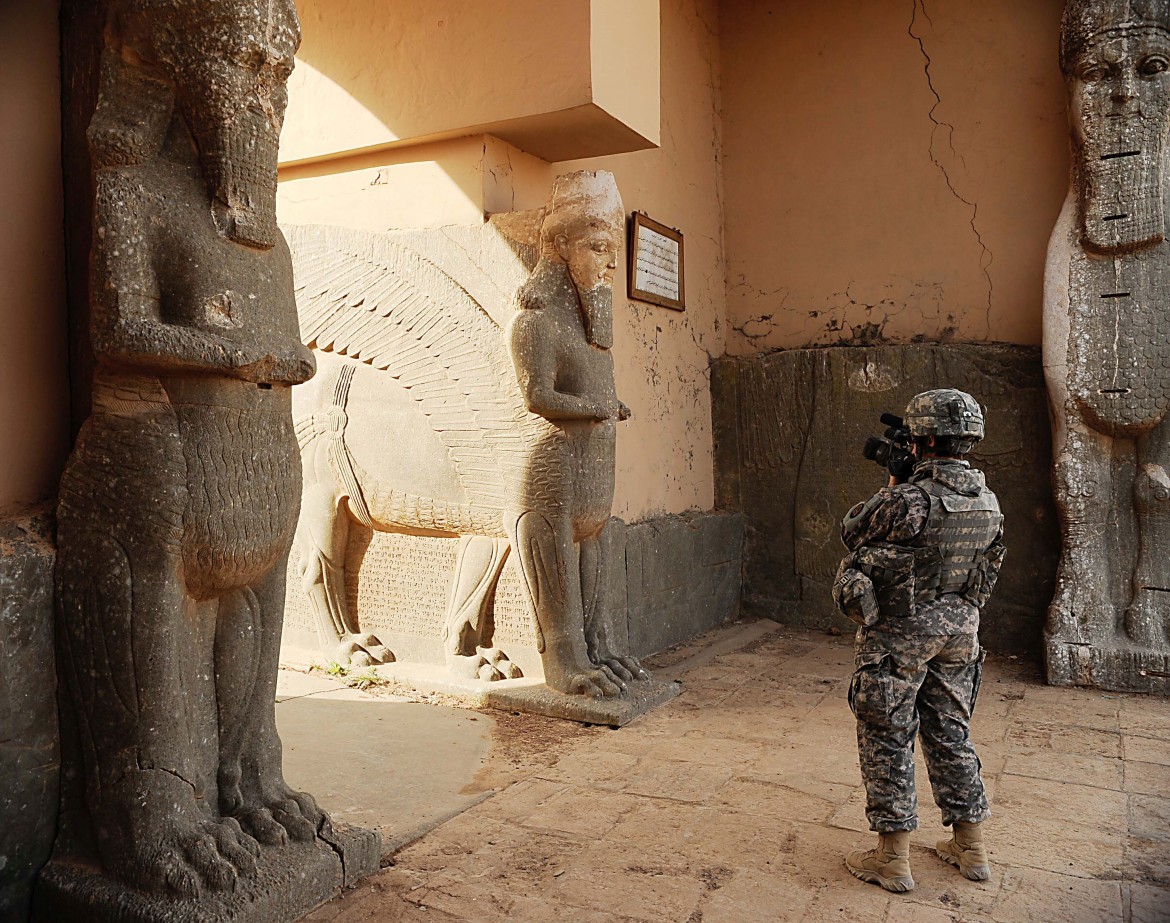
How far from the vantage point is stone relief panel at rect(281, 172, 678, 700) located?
4117mm

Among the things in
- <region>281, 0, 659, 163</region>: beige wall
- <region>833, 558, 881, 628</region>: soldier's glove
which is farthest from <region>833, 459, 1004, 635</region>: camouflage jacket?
<region>281, 0, 659, 163</region>: beige wall

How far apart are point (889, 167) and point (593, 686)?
12.7 ft

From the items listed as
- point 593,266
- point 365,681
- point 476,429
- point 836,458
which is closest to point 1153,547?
point 836,458

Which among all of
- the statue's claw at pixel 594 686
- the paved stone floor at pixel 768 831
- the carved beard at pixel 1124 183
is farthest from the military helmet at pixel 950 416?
the carved beard at pixel 1124 183

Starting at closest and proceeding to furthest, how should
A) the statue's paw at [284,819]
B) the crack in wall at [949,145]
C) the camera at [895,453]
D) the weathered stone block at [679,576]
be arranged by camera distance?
the statue's paw at [284,819]
the camera at [895,453]
the weathered stone block at [679,576]
the crack in wall at [949,145]

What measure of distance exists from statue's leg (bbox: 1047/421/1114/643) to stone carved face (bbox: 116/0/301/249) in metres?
4.11

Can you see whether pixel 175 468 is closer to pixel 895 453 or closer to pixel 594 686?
pixel 895 453

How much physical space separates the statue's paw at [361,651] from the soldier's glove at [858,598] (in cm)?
275

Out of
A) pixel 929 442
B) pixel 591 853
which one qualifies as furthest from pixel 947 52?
pixel 591 853

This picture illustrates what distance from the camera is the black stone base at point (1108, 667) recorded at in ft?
14.9

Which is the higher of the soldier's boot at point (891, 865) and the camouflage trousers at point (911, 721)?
the camouflage trousers at point (911, 721)

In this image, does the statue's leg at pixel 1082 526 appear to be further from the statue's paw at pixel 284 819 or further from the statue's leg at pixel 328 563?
the statue's paw at pixel 284 819

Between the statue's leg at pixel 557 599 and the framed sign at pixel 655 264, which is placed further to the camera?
the framed sign at pixel 655 264

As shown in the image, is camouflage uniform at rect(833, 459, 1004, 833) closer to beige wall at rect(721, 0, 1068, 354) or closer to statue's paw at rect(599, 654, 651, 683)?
statue's paw at rect(599, 654, 651, 683)
